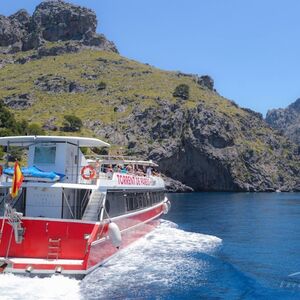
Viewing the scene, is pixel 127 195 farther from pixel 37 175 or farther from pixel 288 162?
pixel 288 162

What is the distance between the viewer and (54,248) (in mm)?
21016

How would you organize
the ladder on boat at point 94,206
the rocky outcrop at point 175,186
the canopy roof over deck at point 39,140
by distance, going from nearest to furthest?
the ladder on boat at point 94,206 → the canopy roof over deck at point 39,140 → the rocky outcrop at point 175,186

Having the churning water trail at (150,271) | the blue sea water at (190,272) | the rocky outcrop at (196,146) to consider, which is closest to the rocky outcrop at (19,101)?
the rocky outcrop at (196,146)

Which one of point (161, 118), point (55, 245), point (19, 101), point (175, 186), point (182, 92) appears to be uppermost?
point (182, 92)

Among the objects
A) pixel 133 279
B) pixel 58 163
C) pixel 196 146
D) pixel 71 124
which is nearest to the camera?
pixel 133 279

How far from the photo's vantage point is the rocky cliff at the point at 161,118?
129125 mm

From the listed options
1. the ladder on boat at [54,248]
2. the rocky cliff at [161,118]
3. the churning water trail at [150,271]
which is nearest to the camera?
the churning water trail at [150,271]

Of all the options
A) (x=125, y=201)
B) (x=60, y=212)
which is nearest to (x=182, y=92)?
(x=125, y=201)

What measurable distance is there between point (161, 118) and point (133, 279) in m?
114

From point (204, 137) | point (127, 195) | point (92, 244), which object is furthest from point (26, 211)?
point (204, 137)

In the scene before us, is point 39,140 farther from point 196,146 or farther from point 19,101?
point 19,101

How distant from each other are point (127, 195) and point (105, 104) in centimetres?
11897

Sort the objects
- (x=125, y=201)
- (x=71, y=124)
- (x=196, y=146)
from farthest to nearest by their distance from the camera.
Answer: (x=196, y=146)
(x=71, y=124)
(x=125, y=201)

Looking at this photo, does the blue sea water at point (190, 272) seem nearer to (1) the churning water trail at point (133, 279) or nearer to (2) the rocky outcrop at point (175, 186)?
(1) the churning water trail at point (133, 279)
